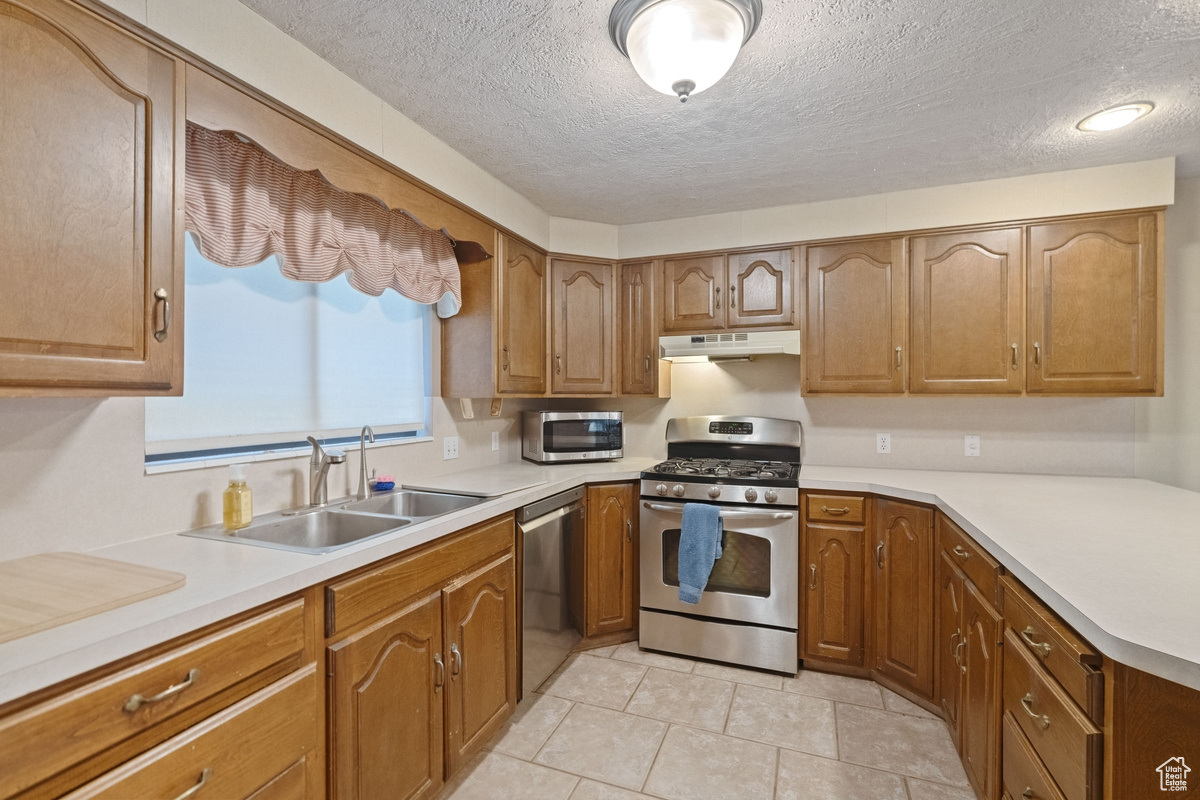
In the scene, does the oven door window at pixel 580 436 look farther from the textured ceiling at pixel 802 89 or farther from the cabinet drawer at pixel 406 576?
the textured ceiling at pixel 802 89

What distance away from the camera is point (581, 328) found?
313cm

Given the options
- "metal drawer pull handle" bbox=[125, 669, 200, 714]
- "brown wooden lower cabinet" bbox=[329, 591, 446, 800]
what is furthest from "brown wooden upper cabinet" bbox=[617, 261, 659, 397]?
"metal drawer pull handle" bbox=[125, 669, 200, 714]

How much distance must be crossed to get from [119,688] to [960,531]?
2.28m

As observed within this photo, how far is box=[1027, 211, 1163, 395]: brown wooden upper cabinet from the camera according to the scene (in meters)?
2.32

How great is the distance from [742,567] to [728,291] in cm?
143

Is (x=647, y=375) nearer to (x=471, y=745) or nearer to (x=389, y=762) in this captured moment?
(x=471, y=745)

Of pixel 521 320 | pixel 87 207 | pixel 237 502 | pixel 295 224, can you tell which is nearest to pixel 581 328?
pixel 521 320

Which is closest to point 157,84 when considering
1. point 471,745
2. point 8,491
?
point 8,491

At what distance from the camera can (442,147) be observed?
2160mm

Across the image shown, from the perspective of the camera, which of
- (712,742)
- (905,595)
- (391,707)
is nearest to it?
(391,707)

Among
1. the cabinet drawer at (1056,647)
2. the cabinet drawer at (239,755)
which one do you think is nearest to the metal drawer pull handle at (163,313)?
the cabinet drawer at (239,755)

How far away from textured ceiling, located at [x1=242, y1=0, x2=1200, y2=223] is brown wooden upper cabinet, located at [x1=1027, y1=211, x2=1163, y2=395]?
30 cm

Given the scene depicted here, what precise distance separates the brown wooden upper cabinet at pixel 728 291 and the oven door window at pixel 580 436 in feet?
2.15

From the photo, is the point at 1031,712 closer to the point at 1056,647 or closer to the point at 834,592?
the point at 1056,647
